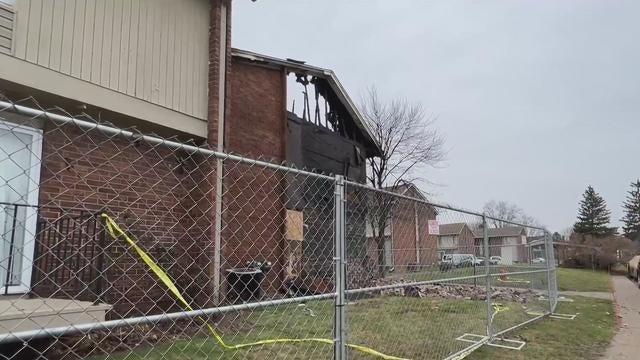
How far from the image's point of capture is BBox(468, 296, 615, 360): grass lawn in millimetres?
6570

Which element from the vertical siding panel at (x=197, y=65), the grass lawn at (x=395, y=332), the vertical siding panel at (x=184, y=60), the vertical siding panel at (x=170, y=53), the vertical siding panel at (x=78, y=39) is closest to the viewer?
the grass lawn at (x=395, y=332)

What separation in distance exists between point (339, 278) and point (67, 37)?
5703 mm

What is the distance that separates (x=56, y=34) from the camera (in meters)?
6.77

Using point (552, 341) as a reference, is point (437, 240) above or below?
above

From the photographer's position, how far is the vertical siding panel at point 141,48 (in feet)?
25.8

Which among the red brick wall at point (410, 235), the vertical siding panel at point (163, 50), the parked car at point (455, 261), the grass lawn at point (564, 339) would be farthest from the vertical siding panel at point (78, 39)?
the grass lawn at point (564, 339)

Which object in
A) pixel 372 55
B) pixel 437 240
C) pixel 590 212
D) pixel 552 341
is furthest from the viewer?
pixel 590 212

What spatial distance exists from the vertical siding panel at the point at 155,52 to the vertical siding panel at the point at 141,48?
161 mm

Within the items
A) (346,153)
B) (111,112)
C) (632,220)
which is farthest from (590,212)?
(111,112)

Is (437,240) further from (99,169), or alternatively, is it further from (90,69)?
(90,69)

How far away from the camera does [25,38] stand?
6.41 meters

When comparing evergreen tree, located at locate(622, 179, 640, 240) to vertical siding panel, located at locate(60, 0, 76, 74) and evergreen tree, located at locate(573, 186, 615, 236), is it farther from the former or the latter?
vertical siding panel, located at locate(60, 0, 76, 74)

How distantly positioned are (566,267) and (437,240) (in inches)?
1403

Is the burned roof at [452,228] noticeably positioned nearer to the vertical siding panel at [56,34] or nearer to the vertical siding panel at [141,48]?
the vertical siding panel at [141,48]
